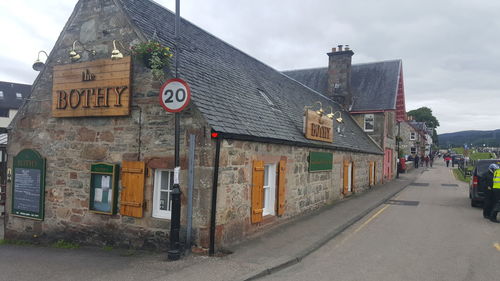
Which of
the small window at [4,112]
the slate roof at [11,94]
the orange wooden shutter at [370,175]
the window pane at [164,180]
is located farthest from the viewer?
the slate roof at [11,94]

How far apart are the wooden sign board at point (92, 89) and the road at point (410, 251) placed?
5287 mm

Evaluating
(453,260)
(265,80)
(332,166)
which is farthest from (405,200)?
(453,260)

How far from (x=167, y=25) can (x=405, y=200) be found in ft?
43.7

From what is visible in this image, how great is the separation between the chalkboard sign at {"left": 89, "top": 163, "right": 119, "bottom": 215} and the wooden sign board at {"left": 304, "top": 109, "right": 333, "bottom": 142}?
21.2 ft

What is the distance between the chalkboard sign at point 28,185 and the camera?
9.84 metres

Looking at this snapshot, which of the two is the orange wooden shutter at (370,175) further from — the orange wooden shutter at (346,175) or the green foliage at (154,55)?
the green foliage at (154,55)

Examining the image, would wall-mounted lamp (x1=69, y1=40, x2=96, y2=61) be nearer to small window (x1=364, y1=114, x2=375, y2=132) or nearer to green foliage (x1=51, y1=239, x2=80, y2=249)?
green foliage (x1=51, y1=239, x2=80, y2=249)

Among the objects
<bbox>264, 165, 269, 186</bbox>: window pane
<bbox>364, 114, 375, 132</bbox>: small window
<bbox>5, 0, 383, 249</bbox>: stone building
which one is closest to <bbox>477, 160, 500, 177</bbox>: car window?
<bbox>5, 0, 383, 249</bbox>: stone building

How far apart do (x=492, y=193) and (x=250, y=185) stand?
8.35 meters

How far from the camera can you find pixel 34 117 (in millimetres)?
10188

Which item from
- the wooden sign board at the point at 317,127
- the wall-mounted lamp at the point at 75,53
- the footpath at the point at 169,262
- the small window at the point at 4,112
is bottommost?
the footpath at the point at 169,262

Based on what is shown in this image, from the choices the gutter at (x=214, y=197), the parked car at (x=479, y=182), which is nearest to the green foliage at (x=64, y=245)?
the gutter at (x=214, y=197)

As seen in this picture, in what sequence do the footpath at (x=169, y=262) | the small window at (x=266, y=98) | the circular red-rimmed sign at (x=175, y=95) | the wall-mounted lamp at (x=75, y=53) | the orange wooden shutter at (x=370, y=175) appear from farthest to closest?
the orange wooden shutter at (x=370, y=175), the small window at (x=266, y=98), the wall-mounted lamp at (x=75, y=53), the circular red-rimmed sign at (x=175, y=95), the footpath at (x=169, y=262)

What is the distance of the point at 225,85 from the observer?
10.6m
